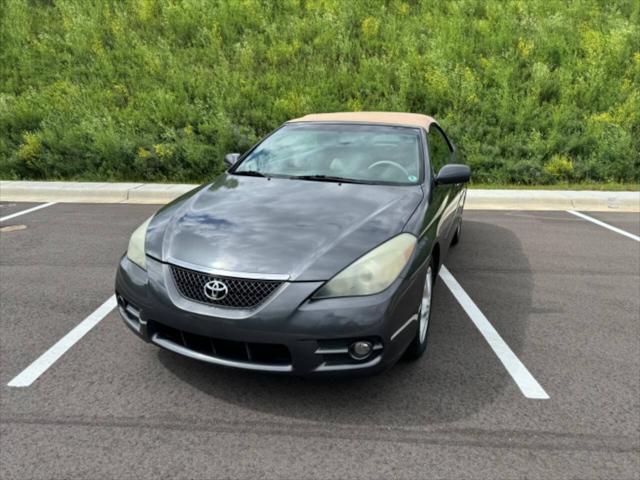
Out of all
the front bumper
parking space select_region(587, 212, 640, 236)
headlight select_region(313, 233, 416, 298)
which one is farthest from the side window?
parking space select_region(587, 212, 640, 236)

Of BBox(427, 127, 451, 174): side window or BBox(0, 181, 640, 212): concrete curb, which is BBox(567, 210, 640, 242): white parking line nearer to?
BBox(0, 181, 640, 212): concrete curb

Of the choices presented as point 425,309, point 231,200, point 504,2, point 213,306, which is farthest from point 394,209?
point 504,2

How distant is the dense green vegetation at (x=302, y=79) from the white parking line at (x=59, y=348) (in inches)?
264

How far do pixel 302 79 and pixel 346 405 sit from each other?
10.9 meters

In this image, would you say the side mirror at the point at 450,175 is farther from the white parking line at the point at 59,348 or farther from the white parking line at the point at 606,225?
the white parking line at the point at 606,225

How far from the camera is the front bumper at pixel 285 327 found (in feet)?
8.50

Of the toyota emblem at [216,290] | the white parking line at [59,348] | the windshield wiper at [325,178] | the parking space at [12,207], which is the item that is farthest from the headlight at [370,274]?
the parking space at [12,207]

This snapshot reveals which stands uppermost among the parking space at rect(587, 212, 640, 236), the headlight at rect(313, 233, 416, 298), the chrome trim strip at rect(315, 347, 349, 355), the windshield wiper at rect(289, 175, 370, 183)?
the windshield wiper at rect(289, 175, 370, 183)

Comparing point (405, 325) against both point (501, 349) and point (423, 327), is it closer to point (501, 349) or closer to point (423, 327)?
point (423, 327)

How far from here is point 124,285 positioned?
3033mm

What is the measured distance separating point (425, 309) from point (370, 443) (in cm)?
109

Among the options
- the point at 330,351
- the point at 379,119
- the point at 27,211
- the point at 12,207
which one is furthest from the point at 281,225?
the point at 12,207

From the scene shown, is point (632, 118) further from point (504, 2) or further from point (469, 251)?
point (469, 251)

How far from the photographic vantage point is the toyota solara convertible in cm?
262
